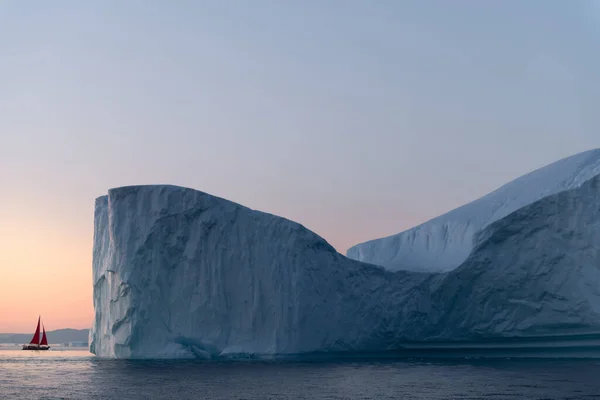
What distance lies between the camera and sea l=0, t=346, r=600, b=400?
611 inches

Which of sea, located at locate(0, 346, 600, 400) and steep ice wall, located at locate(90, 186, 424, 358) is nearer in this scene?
sea, located at locate(0, 346, 600, 400)

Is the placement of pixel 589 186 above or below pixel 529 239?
above

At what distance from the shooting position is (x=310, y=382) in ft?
60.5

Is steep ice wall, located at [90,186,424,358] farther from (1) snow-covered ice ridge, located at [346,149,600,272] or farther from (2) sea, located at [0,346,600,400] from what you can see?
(1) snow-covered ice ridge, located at [346,149,600,272]

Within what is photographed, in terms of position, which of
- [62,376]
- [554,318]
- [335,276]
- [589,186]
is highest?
[589,186]

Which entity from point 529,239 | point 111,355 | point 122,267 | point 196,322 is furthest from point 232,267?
point 529,239

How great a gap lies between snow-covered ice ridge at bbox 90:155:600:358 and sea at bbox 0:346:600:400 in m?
1.70

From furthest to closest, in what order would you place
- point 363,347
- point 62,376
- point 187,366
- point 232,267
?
1. point 363,347
2. point 232,267
3. point 187,366
4. point 62,376

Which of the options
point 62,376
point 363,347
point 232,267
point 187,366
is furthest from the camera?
point 363,347

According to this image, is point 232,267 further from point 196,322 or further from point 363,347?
point 363,347

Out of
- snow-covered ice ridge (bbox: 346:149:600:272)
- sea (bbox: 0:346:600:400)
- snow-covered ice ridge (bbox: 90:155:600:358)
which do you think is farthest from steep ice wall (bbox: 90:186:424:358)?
snow-covered ice ridge (bbox: 346:149:600:272)

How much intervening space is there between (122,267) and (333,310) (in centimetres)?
819

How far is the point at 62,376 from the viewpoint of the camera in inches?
886

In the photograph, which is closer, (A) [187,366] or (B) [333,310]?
(A) [187,366]
